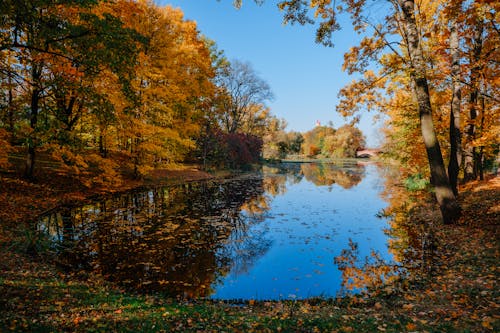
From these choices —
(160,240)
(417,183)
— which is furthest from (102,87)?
(417,183)

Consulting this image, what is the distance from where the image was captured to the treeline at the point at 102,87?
729 centimetres

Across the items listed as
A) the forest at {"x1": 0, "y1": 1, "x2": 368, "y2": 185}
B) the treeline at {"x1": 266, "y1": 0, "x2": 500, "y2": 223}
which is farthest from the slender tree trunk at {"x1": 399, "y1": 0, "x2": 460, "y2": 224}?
the forest at {"x1": 0, "y1": 1, "x2": 368, "y2": 185}

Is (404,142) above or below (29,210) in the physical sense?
above

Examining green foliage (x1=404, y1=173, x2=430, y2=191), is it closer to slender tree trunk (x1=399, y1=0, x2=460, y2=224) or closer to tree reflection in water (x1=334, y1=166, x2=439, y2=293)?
tree reflection in water (x1=334, y1=166, x2=439, y2=293)

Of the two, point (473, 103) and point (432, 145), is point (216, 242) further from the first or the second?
point (473, 103)

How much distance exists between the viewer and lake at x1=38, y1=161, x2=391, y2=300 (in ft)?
21.8

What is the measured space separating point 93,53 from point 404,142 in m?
17.1

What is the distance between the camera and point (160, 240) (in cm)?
934

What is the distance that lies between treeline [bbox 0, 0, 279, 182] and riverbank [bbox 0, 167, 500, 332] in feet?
14.8

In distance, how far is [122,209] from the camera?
13648 mm

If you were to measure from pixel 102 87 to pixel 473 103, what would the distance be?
60.9ft

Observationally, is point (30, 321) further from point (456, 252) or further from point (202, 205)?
point (202, 205)

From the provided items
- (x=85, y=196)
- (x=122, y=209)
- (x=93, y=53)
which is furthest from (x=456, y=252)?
(x=85, y=196)

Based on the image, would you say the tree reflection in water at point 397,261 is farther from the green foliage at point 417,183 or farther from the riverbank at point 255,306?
the green foliage at point 417,183
